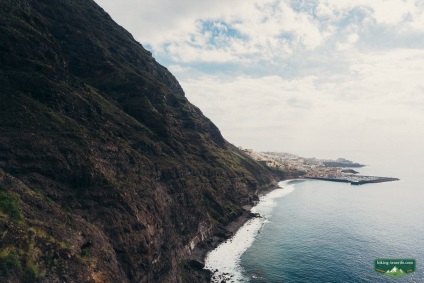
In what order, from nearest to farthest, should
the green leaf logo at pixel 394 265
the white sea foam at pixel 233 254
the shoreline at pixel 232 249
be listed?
the green leaf logo at pixel 394 265 < the white sea foam at pixel 233 254 < the shoreline at pixel 232 249

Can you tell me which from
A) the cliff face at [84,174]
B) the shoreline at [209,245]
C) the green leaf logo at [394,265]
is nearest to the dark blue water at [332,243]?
the shoreline at [209,245]

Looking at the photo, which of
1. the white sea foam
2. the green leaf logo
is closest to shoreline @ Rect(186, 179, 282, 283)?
the white sea foam

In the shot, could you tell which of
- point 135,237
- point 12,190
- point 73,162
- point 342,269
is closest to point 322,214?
point 342,269

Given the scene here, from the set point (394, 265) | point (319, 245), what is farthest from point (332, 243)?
point (394, 265)

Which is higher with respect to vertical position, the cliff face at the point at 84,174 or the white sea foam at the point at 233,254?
the cliff face at the point at 84,174

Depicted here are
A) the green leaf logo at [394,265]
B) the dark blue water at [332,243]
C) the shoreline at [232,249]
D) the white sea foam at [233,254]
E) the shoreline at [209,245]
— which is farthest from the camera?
the shoreline at [232,249]

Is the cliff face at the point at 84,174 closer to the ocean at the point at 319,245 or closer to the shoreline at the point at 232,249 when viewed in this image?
the shoreline at the point at 232,249

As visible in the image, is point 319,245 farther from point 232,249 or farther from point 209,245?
point 209,245
